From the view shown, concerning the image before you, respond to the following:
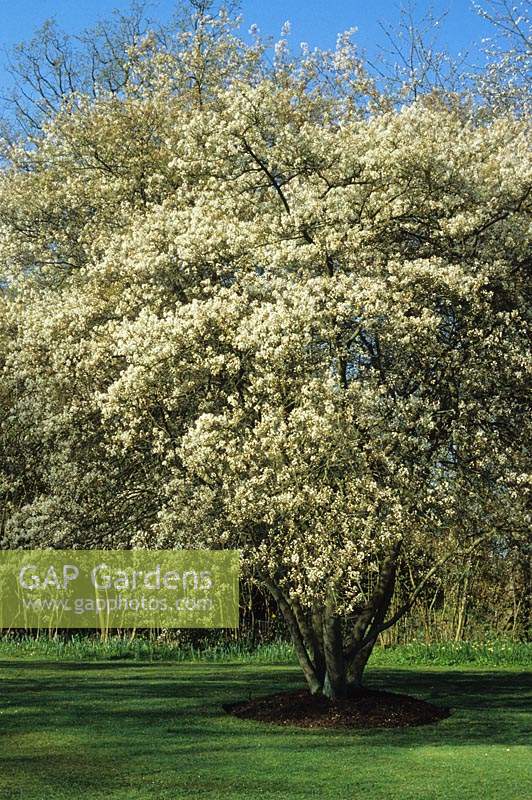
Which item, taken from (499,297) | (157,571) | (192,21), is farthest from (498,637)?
(192,21)

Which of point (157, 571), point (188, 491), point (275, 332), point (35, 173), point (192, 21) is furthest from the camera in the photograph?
point (192, 21)

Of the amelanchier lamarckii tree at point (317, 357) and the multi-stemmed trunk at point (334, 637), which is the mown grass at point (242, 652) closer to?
the amelanchier lamarckii tree at point (317, 357)

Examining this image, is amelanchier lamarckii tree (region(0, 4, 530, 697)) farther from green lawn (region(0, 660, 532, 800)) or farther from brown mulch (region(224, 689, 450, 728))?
green lawn (region(0, 660, 532, 800))

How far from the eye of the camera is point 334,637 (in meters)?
11.2

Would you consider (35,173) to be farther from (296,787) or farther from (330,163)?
(296,787)

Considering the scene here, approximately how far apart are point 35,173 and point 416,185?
10.4 meters

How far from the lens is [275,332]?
34.0ft

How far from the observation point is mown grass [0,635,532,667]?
16.8 meters

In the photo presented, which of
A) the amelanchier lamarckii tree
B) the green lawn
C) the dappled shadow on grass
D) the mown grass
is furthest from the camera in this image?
the mown grass

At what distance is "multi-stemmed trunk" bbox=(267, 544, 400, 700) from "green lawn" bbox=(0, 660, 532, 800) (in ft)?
3.57

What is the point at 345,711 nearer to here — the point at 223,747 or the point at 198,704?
the point at 198,704

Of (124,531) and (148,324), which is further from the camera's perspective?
(124,531)

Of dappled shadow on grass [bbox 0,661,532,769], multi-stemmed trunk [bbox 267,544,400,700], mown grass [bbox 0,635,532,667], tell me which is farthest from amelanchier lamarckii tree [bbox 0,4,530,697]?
mown grass [bbox 0,635,532,667]

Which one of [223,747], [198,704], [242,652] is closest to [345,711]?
[198,704]
